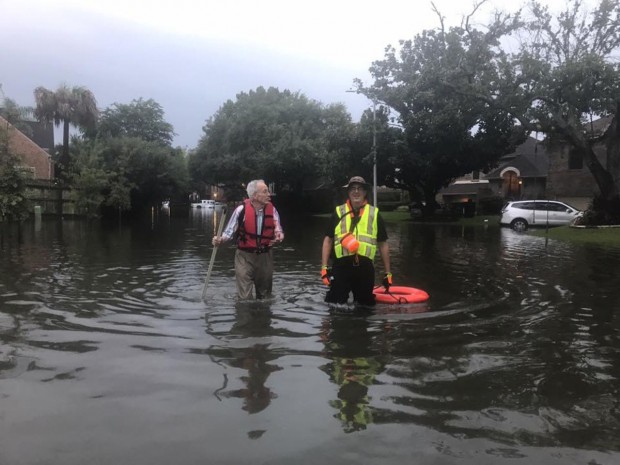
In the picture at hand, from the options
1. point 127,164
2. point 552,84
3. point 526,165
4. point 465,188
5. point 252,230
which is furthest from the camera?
point 465,188

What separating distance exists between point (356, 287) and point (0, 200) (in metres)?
25.0

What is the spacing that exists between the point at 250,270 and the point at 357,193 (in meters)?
2.04

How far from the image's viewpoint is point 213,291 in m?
9.73

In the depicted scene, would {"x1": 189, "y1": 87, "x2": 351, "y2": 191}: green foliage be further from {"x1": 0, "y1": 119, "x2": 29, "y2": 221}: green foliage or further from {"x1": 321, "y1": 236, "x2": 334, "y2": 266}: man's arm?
{"x1": 321, "y1": 236, "x2": 334, "y2": 266}: man's arm

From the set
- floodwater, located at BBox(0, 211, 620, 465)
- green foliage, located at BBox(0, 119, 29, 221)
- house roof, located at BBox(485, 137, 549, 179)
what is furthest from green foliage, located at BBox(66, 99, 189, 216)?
floodwater, located at BBox(0, 211, 620, 465)

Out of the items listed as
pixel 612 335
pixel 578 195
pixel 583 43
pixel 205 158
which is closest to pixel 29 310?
pixel 612 335

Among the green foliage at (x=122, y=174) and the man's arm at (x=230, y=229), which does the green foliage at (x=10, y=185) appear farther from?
the man's arm at (x=230, y=229)

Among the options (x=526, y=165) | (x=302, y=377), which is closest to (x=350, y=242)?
(x=302, y=377)

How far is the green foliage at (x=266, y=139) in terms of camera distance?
5750cm

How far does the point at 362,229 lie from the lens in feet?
23.2

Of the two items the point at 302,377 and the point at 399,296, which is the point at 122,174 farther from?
the point at 302,377

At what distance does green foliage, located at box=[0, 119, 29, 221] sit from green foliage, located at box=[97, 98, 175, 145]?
1394 inches

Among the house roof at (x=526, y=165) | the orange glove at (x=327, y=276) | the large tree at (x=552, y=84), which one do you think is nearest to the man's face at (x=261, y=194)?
the orange glove at (x=327, y=276)

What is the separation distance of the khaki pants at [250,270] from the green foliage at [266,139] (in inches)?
1843
